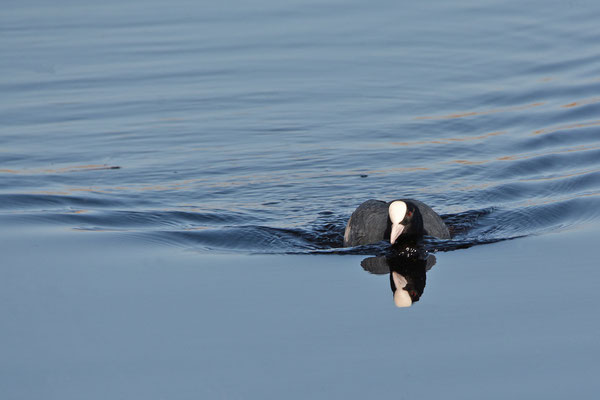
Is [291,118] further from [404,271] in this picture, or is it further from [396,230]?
[404,271]

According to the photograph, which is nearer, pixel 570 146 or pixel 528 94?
pixel 570 146

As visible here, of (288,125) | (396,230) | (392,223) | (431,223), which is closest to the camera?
(396,230)

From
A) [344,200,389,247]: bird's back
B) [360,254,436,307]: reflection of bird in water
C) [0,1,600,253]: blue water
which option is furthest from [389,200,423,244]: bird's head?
[0,1,600,253]: blue water

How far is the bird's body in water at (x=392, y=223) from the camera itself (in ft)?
28.3

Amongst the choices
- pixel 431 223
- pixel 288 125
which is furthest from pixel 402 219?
pixel 288 125

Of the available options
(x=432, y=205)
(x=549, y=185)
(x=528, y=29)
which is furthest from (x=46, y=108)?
(x=528, y=29)

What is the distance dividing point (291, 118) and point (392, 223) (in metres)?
4.33

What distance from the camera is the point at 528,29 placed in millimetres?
16516

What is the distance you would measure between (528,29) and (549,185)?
6.69 meters

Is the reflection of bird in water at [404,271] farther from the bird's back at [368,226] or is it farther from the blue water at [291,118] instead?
the blue water at [291,118]

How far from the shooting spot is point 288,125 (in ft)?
41.1

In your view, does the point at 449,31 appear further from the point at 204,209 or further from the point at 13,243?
the point at 13,243

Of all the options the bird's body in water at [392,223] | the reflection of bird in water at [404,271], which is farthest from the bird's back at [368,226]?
the reflection of bird in water at [404,271]

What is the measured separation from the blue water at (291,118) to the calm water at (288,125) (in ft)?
0.11
